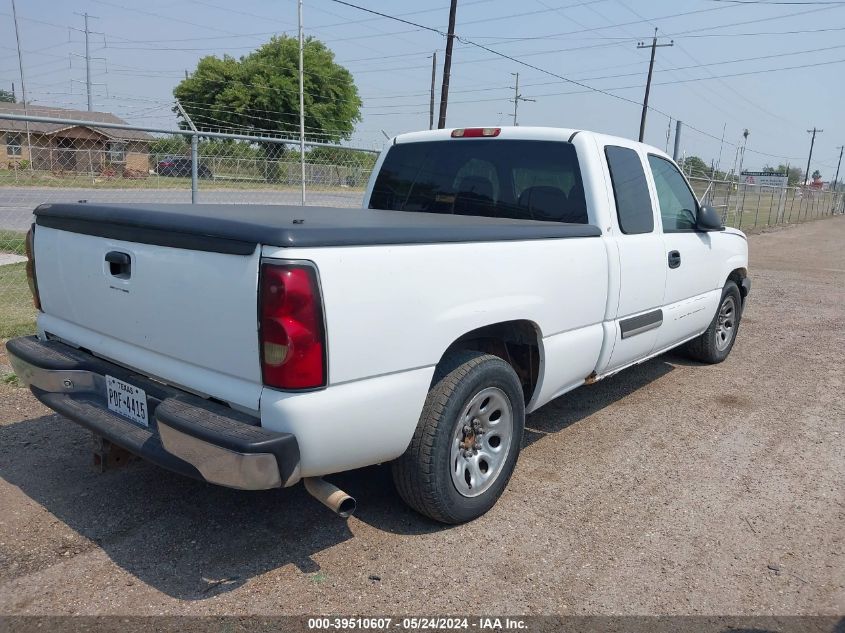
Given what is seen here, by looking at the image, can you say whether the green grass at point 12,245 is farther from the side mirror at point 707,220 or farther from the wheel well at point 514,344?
the side mirror at point 707,220

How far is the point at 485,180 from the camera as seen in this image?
465 centimetres

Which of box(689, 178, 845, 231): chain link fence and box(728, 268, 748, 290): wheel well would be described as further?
box(689, 178, 845, 231): chain link fence

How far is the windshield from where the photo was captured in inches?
171

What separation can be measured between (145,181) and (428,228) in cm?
683

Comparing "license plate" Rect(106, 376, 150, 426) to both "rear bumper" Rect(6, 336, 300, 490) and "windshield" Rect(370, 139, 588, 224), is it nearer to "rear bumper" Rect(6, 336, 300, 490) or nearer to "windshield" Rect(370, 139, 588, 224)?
"rear bumper" Rect(6, 336, 300, 490)

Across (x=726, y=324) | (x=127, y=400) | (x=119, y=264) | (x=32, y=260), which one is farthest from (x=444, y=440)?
(x=726, y=324)

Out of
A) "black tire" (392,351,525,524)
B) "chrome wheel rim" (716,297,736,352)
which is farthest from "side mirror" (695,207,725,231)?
"black tire" (392,351,525,524)

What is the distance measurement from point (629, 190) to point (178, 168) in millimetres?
5837

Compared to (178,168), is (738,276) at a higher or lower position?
lower

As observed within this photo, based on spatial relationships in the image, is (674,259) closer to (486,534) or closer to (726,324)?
(726,324)

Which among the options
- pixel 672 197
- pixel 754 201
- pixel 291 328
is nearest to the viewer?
pixel 291 328

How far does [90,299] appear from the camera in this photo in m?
3.27

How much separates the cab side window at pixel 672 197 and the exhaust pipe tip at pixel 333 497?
326cm

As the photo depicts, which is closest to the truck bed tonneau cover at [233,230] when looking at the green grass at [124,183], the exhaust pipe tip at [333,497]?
the exhaust pipe tip at [333,497]
